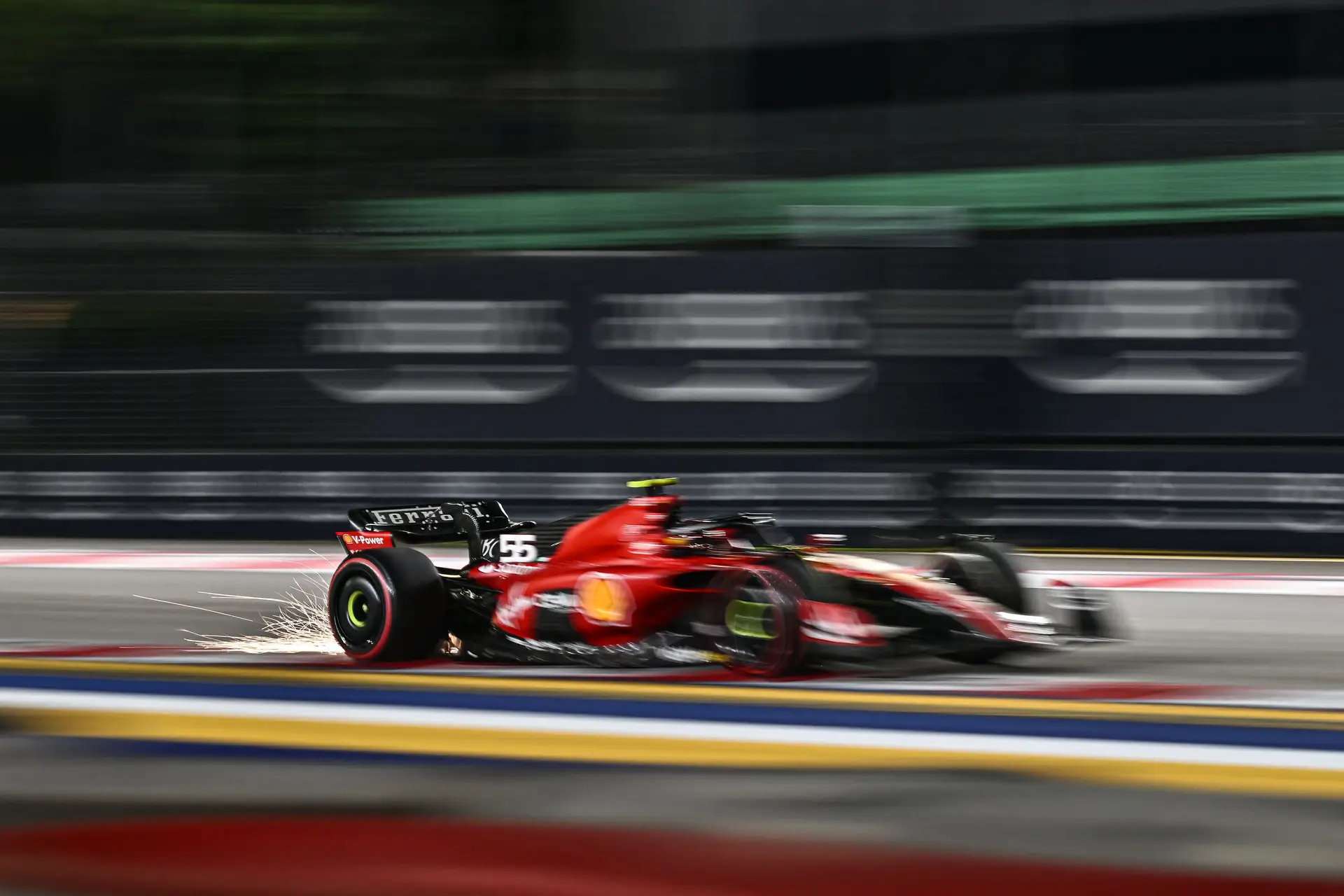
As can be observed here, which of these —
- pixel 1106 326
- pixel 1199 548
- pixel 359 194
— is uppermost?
pixel 359 194

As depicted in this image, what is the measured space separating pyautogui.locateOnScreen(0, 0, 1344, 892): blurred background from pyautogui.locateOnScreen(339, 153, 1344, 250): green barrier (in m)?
0.02

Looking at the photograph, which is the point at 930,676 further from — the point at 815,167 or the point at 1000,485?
the point at 815,167

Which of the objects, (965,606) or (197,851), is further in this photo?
(965,606)

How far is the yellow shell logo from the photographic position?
241 inches

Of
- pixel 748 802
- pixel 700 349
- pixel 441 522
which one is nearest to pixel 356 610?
pixel 441 522

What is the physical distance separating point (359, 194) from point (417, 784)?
938 cm

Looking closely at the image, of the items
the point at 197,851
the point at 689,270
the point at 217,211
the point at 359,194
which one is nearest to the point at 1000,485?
the point at 689,270

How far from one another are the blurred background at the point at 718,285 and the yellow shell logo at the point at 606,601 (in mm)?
3865

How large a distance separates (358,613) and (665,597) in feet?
4.07

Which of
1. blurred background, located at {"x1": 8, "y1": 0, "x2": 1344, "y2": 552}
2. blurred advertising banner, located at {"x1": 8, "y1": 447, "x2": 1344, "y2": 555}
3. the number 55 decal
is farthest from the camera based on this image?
blurred background, located at {"x1": 8, "y1": 0, "x2": 1344, "y2": 552}

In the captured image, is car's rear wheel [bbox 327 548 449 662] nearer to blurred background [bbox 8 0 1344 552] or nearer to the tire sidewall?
the tire sidewall

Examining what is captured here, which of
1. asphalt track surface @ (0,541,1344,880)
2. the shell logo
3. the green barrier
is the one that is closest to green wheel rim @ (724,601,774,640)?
the shell logo

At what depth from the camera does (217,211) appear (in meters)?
13.8

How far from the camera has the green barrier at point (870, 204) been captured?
1137cm
